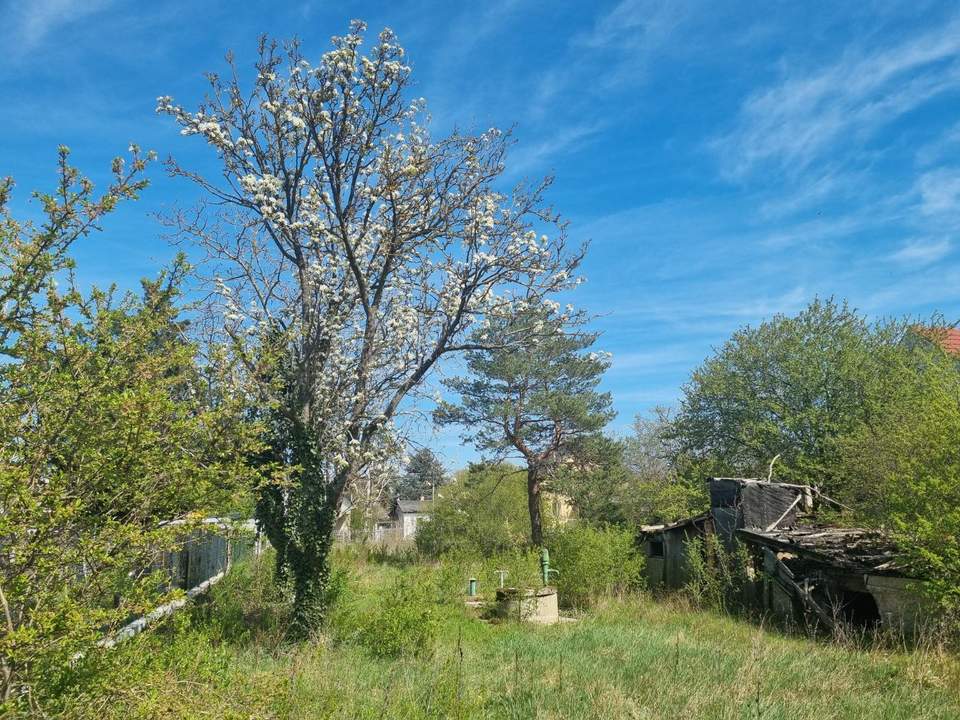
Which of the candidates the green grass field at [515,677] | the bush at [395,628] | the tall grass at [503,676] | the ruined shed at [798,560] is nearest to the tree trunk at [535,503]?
the ruined shed at [798,560]

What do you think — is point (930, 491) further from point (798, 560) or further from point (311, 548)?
point (311, 548)

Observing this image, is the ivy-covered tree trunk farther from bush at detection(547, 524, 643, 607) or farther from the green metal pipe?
bush at detection(547, 524, 643, 607)

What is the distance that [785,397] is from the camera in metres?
24.2

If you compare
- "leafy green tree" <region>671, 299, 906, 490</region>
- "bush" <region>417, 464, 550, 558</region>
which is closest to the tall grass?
"leafy green tree" <region>671, 299, 906, 490</region>

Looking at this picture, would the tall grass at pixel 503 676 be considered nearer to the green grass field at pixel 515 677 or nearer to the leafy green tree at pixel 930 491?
the green grass field at pixel 515 677

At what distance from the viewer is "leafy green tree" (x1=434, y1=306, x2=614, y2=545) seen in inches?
1118

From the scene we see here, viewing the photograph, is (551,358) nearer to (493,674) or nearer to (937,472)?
(937,472)

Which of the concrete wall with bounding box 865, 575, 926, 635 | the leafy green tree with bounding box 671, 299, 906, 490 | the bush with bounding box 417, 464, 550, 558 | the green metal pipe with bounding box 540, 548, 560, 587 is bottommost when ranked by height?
the concrete wall with bounding box 865, 575, 926, 635

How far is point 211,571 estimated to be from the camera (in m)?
16.5

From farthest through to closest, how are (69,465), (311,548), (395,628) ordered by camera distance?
(311,548) < (395,628) < (69,465)

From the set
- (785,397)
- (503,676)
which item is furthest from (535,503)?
(503,676)

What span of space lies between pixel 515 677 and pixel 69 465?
5.07 meters

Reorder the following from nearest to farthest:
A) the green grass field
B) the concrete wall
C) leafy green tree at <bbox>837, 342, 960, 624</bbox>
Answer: the green grass field < leafy green tree at <bbox>837, 342, 960, 624</bbox> < the concrete wall

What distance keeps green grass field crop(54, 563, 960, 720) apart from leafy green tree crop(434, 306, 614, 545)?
16.8 m
